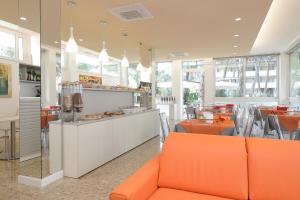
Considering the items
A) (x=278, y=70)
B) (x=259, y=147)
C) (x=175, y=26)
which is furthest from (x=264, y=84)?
(x=259, y=147)

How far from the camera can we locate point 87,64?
904 cm

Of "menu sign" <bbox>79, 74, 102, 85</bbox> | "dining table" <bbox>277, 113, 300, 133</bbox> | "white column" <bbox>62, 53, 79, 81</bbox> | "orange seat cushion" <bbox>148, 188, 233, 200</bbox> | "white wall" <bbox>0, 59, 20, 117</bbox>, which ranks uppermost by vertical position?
"white column" <bbox>62, 53, 79, 81</bbox>

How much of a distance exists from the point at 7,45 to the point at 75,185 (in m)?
4.86

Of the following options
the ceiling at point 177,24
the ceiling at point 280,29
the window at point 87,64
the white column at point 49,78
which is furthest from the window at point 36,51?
the window at point 87,64

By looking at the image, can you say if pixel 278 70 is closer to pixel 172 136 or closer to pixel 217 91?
pixel 217 91

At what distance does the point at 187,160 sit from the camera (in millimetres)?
2078

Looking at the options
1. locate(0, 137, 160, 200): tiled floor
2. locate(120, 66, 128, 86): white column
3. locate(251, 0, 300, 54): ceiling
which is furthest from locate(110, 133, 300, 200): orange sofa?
locate(120, 66, 128, 86): white column

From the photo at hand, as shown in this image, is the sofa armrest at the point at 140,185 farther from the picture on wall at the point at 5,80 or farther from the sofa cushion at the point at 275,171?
the picture on wall at the point at 5,80

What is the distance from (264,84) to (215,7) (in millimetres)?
7204

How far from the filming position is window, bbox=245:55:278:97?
9.86 metres

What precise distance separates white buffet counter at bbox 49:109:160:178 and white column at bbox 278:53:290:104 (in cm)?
759

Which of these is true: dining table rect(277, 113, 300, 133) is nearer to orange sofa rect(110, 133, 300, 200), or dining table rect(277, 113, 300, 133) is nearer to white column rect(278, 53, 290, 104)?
orange sofa rect(110, 133, 300, 200)

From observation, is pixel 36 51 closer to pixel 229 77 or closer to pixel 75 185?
pixel 75 185

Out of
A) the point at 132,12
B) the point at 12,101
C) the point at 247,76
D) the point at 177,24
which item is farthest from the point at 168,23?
the point at 247,76
